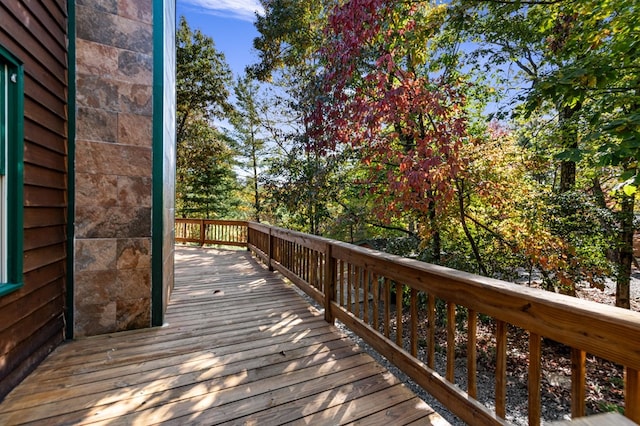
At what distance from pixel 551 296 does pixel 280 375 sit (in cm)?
173

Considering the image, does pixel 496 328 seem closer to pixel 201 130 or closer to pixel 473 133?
pixel 473 133

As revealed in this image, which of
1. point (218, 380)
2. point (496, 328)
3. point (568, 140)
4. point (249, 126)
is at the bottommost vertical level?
point (218, 380)

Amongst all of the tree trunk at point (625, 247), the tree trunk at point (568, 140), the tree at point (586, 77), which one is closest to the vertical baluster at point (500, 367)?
the tree at point (586, 77)

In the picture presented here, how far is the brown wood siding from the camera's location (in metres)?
1.80

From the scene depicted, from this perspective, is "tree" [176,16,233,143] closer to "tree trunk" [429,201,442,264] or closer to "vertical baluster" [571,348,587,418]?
"tree trunk" [429,201,442,264]

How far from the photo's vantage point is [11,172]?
1.83 m

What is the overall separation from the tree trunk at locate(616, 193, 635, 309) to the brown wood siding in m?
6.17

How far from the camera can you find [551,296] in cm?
121

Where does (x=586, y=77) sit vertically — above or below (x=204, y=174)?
below

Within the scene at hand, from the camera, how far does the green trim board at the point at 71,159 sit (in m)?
2.44

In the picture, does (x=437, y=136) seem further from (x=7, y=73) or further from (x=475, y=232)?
(x=7, y=73)

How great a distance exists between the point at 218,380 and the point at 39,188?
1.94 m

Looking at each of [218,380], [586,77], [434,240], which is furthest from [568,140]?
[218,380]

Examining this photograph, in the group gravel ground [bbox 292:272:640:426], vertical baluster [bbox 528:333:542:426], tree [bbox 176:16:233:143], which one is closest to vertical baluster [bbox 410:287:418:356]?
vertical baluster [bbox 528:333:542:426]
